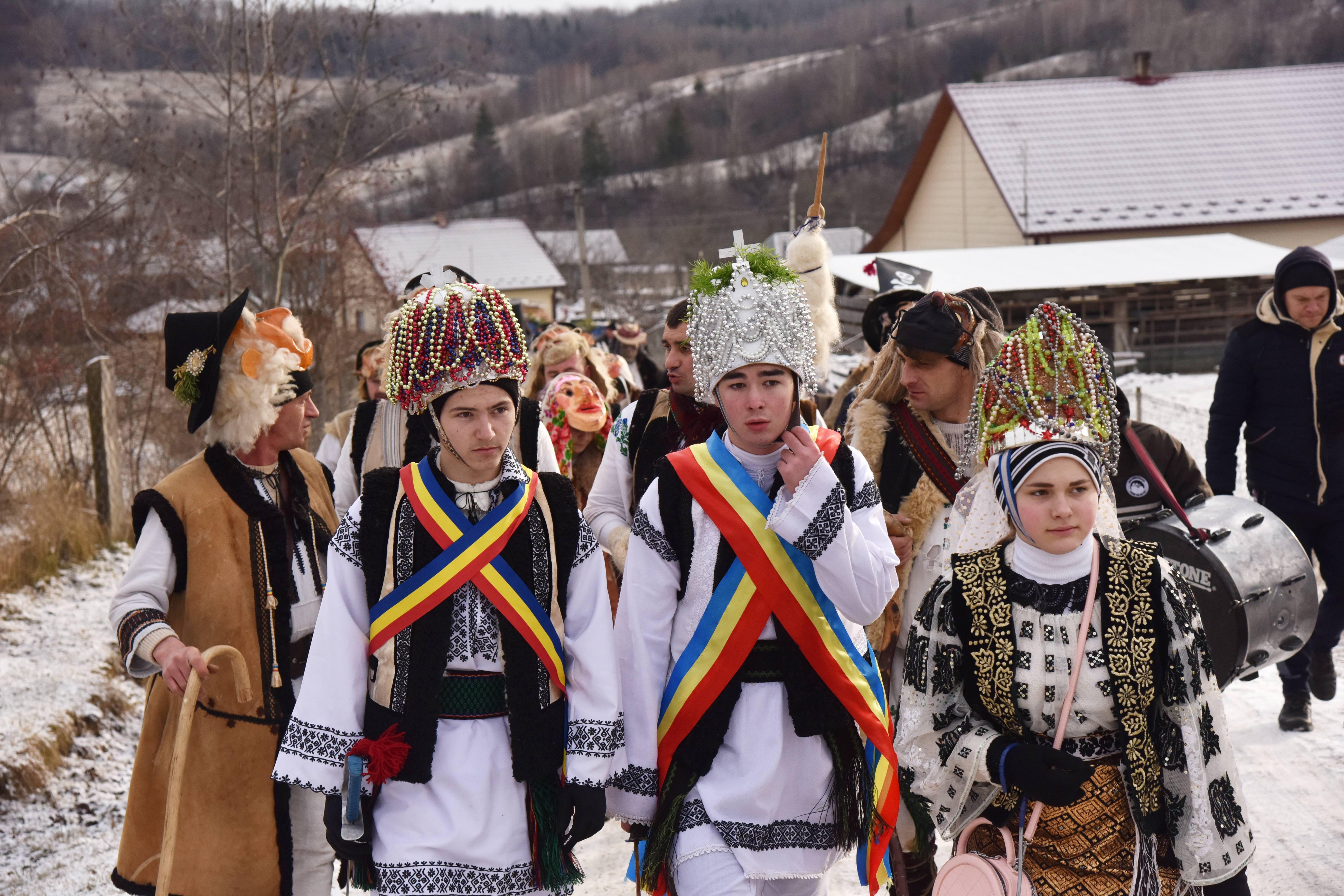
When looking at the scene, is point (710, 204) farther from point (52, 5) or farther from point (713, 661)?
point (713, 661)

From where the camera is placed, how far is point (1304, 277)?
5738 millimetres

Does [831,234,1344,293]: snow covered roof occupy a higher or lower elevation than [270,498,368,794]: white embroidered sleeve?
higher

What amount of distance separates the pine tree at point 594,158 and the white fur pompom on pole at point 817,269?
310 ft

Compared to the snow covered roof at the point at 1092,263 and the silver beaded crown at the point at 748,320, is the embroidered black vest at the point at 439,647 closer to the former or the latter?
the silver beaded crown at the point at 748,320

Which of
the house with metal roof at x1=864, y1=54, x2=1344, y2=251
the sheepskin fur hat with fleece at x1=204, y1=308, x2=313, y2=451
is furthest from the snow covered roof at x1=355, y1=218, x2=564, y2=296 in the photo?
the sheepskin fur hat with fleece at x1=204, y1=308, x2=313, y2=451

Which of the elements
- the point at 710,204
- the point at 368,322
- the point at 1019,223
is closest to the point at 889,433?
the point at 368,322

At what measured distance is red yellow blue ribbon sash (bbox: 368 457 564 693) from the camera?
3.05m

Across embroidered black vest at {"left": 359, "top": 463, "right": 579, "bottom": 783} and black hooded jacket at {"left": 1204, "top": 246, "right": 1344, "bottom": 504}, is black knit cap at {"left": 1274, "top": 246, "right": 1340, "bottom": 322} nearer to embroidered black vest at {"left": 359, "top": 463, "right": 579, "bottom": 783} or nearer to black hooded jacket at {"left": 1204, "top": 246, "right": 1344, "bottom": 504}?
black hooded jacket at {"left": 1204, "top": 246, "right": 1344, "bottom": 504}

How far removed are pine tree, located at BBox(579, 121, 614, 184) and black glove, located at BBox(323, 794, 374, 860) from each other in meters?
96.5

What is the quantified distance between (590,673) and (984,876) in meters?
1.07

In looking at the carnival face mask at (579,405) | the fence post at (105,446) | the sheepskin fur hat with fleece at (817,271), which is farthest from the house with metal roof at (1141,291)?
the sheepskin fur hat with fleece at (817,271)

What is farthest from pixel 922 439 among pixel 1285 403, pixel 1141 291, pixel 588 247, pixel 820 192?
pixel 588 247

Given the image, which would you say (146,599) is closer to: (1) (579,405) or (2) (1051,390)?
(2) (1051,390)

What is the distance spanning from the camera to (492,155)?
9631 centimetres
